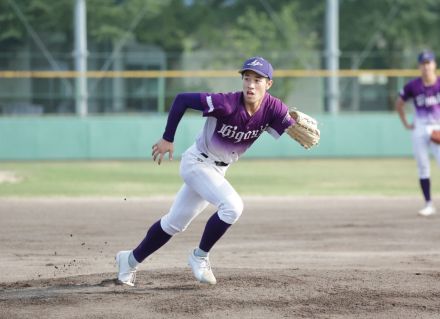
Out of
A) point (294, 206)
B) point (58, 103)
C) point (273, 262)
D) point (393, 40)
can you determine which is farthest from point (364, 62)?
point (273, 262)

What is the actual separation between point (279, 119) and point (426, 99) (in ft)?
19.4

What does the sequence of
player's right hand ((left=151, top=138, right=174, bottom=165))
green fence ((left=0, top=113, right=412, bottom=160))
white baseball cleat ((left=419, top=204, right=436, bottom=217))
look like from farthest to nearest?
1. green fence ((left=0, top=113, right=412, bottom=160))
2. white baseball cleat ((left=419, top=204, right=436, bottom=217))
3. player's right hand ((left=151, top=138, right=174, bottom=165))

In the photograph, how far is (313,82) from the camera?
24.9 meters

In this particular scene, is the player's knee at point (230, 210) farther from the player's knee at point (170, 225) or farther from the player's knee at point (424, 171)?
the player's knee at point (424, 171)

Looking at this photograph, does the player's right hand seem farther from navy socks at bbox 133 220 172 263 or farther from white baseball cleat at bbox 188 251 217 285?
white baseball cleat at bbox 188 251 217 285

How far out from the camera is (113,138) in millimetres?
22922

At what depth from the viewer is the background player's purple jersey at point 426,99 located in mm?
12078

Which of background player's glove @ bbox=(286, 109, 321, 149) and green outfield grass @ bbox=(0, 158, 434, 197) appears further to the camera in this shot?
green outfield grass @ bbox=(0, 158, 434, 197)

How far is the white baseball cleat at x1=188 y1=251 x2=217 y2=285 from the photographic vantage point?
21.8ft

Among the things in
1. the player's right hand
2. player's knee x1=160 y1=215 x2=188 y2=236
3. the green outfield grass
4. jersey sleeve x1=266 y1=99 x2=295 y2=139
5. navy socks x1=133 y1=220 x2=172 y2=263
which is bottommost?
the green outfield grass

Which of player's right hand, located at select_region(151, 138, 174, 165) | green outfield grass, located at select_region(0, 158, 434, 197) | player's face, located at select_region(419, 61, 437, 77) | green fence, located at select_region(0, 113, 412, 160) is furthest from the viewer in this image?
green fence, located at select_region(0, 113, 412, 160)

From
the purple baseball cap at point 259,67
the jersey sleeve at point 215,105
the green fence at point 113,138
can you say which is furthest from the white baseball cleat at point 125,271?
the green fence at point 113,138

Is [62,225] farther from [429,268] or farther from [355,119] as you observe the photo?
[355,119]

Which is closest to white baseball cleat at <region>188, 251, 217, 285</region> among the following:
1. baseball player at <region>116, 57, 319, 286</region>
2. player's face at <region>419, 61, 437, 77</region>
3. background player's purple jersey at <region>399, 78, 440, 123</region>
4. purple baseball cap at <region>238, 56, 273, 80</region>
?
baseball player at <region>116, 57, 319, 286</region>
